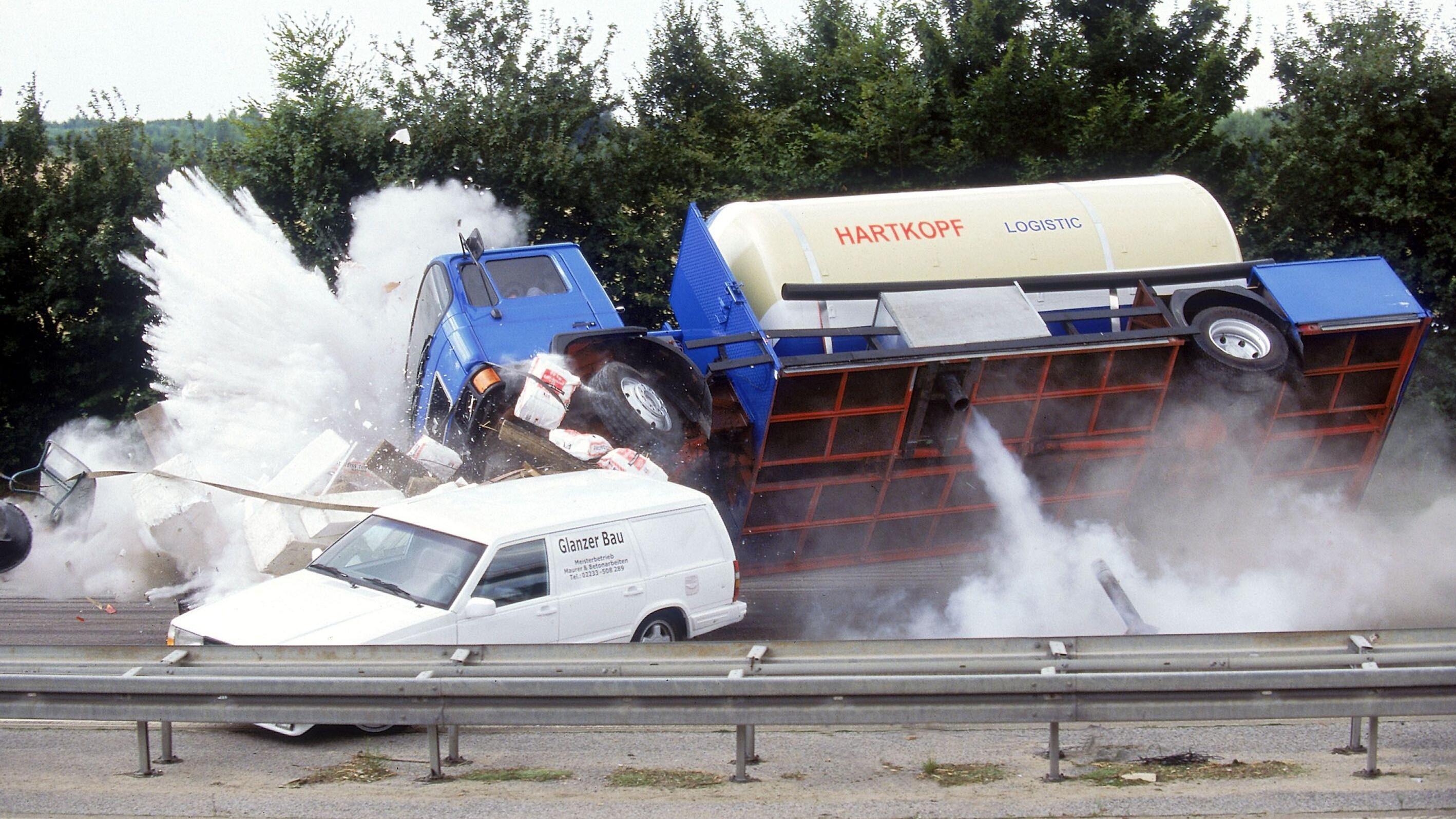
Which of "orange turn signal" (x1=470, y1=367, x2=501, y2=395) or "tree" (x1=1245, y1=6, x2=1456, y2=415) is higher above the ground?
"tree" (x1=1245, y1=6, x2=1456, y2=415)

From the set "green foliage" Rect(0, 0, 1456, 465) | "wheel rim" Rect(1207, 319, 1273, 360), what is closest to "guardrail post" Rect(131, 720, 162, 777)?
"wheel rim" Rect(1207, 319, 1273, 360)

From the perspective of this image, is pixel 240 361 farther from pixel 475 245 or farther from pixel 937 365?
pixel 937 365

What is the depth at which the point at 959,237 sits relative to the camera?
11.2 metres

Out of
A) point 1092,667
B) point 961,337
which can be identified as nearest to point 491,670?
point 1092,667

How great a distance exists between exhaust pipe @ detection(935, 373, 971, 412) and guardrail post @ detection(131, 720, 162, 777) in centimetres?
632

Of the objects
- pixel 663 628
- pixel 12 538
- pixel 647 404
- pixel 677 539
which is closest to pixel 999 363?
pixel 647 404

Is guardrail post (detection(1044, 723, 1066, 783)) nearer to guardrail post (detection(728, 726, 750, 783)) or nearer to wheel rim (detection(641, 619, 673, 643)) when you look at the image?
guardrail post (detection(728, 726, 750, 783))

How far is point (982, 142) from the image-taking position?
18.8 meters

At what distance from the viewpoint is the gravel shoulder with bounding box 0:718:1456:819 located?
16.3 ft

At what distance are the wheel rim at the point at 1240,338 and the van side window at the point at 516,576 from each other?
624cm

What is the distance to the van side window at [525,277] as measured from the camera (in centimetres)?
1176

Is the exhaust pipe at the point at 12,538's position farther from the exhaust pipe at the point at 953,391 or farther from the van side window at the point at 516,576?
the exhaust pipe at the point at 953,391

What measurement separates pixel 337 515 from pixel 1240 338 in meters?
7.83

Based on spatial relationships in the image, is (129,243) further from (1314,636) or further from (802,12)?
(1314,636)
